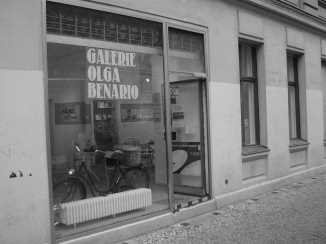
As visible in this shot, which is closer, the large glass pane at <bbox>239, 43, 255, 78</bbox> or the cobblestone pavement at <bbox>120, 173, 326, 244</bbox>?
the cobblestone pavement at <bbox>120, 173, 326, 244</bbox>

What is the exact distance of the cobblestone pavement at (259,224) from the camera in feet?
18.1

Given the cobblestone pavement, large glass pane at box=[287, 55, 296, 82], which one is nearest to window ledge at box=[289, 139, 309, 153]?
large glass pane at box=[287, 55, 296, 82]

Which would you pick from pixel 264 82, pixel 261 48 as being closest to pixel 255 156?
pixel 264 82

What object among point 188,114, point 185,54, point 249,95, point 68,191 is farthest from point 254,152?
point 68,191

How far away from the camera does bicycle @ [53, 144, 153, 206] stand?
5.36 meters

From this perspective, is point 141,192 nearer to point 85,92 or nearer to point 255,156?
point 85,92

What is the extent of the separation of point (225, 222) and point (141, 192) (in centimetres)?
138

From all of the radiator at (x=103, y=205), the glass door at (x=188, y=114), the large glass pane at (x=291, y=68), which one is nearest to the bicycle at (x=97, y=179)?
the radiator at (x=103, y=205)

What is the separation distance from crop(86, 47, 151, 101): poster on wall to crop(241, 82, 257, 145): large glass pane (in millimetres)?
3168

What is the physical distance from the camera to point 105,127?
6.03m

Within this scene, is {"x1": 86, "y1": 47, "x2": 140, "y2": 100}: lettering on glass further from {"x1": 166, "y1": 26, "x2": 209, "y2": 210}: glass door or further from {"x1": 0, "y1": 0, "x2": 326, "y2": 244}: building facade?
{"x1": 166, "y1": 26, "x2": 209, "y2": 210}: glass door

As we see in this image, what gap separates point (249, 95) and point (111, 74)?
417 cm

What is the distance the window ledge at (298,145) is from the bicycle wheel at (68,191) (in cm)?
591

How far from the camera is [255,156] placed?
8531 millimetres
